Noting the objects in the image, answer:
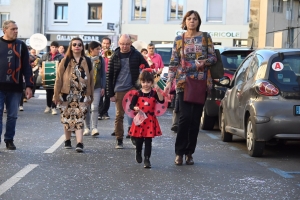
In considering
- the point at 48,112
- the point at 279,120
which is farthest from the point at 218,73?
the point at 48,112

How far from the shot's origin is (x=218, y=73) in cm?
1003

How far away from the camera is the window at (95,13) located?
56.7m

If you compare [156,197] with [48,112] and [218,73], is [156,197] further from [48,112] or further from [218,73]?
[48,112]

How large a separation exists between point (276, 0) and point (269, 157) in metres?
27.4

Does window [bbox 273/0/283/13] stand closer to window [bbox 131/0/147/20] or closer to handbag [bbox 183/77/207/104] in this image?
window [bbox 131/0/147/20]

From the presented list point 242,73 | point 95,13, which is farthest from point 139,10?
point 242,73

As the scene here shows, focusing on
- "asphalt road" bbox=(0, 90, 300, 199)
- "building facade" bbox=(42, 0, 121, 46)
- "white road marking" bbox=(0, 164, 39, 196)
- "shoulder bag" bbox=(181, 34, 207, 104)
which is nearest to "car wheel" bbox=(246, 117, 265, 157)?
"asphalt road" bbox=(0, 90, 300, 199)

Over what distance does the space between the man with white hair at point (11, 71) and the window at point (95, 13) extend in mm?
45541

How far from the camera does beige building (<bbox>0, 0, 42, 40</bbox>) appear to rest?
5791 centimetres

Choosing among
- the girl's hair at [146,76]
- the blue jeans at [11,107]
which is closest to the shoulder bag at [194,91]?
the girl's hair at [146,76]

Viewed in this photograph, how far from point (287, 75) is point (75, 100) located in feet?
9.96

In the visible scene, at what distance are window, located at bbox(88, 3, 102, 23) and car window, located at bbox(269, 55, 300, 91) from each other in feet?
151

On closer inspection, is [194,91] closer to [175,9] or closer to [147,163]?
[147,163]

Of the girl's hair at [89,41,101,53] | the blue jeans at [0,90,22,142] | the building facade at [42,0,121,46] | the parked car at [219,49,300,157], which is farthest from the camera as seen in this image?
the building facade at [42,0,121,46]
